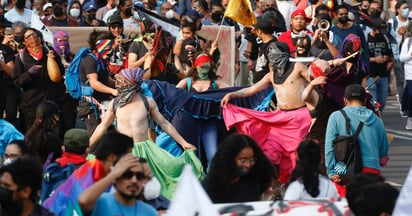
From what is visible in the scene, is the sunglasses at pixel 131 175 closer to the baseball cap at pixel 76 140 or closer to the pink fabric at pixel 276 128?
the baseball cap at pixel 76 140

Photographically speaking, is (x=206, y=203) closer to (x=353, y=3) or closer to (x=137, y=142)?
(x=137, y=142)

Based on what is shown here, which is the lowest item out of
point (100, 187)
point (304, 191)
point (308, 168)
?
point (304, 191)

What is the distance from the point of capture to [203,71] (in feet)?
49.5

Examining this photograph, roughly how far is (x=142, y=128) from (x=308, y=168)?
3.26 meters

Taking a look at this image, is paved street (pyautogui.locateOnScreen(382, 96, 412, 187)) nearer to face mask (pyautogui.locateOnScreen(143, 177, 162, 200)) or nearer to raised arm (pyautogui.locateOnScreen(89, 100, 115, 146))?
raised arm (pyautogui.locateOnScreen(89, 100, 115, 146))

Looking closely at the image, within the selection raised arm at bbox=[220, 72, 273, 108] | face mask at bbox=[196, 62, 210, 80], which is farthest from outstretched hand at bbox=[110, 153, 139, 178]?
face mask at bbox=[196, 62, 210, 80]

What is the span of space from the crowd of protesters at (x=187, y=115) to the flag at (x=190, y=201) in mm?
639

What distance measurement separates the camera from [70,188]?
8875 millimetres

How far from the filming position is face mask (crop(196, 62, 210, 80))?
49.3 feet

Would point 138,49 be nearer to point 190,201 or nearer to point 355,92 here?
point 355,92

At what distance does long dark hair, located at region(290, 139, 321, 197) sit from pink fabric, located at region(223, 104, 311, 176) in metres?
4.17

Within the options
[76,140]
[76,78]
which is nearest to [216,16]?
[76,78]

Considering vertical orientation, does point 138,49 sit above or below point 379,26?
above

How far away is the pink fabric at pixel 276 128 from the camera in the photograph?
1398cm
